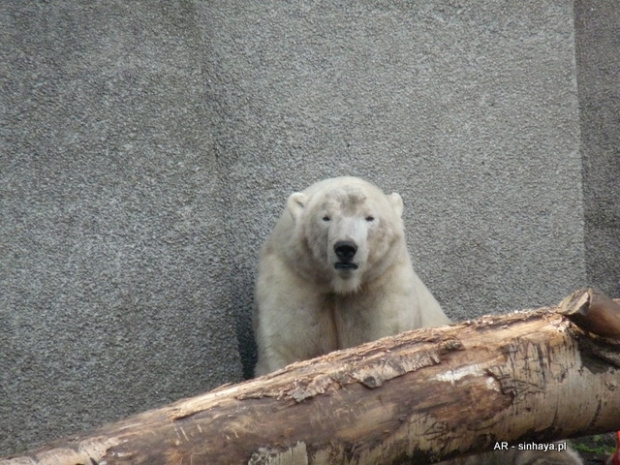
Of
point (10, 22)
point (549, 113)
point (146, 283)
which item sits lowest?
point (146, 283)

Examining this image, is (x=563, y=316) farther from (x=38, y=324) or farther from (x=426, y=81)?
(x=426, y=81)

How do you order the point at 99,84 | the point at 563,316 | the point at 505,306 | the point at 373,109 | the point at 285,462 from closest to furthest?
the point at 285,462 → the point at 563,316 → the point at 99,84 → the point at 373,109 → the point at 505,306

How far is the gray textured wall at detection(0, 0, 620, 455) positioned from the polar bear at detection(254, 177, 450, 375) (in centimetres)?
23

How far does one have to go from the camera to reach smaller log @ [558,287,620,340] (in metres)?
3.22

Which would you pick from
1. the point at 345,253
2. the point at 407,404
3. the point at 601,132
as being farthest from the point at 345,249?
the point at 601,132

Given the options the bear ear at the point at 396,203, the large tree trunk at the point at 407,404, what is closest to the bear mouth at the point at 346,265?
the bear ear at the point at 396,203

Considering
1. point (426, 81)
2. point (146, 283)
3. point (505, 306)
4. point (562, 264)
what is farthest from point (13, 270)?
point (562, 264)

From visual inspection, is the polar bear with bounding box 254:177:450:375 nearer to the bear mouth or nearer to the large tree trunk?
the bear mouth

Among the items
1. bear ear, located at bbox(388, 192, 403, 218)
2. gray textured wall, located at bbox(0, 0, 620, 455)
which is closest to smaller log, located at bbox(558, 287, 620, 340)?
bear ear, located at bbox(388, 192, 403, 218)

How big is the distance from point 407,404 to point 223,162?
2.28m

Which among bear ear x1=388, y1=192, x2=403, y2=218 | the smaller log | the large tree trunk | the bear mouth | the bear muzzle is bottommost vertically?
the large tree trunk

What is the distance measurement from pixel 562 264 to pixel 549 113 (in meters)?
0.87

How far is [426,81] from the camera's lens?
566cm

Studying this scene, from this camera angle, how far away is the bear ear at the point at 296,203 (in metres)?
4.85
